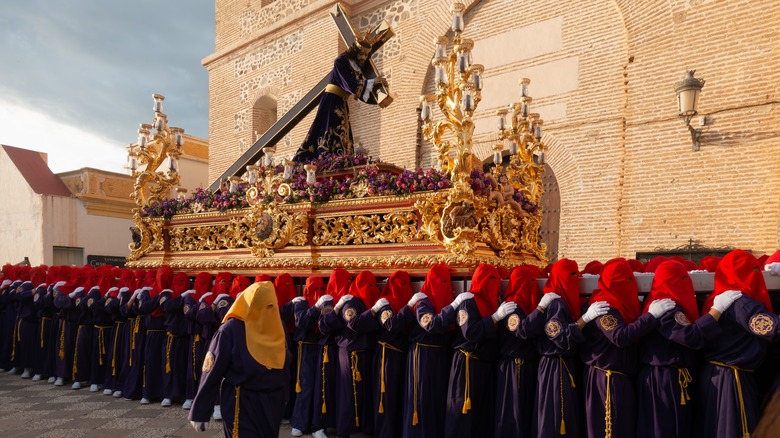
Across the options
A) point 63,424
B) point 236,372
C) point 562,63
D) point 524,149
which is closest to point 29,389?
point 63,424

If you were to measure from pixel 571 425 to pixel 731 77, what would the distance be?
7.10 m

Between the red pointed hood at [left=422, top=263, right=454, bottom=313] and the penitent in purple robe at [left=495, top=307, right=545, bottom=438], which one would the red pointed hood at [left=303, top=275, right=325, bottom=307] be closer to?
the red pointed hood at [left=422, top=263, right=454, bottom=313]

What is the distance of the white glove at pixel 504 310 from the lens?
4.34 metres

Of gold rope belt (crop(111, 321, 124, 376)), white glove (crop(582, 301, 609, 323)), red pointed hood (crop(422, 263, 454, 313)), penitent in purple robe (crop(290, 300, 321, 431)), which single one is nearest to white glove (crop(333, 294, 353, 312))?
penitent in purple robe (crop(290, 300, 321, 431))

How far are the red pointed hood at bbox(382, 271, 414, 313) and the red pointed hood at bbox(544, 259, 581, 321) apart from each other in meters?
1.43

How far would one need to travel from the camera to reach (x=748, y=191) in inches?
314

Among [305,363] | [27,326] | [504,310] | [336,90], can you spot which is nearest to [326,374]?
[305,363]

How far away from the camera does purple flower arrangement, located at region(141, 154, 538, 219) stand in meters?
5.88

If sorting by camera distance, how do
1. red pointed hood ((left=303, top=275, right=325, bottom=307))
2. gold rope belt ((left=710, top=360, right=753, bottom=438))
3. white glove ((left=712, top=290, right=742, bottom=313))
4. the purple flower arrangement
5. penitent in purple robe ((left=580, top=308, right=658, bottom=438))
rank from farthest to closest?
the purple flower arrangement < red pointed hood ((left=303, top=275, right=325, bottom=307)) < penitent in purple robe ((left=580, top=308, right=658, bottom=438)) < white glove ((left=712, top=290, right=742, bottom=313)) < gold rope belt ((left=710, top=360, right=753, bottom=438))

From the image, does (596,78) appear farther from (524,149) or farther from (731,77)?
(524,149)

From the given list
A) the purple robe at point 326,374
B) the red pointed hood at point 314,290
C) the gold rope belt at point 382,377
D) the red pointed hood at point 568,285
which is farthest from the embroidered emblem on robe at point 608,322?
the red pointed hood at point 314,290

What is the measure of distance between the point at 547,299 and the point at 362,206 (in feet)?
9.03

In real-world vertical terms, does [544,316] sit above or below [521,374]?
above

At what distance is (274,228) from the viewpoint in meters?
6.93
